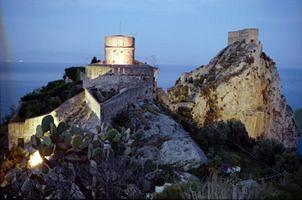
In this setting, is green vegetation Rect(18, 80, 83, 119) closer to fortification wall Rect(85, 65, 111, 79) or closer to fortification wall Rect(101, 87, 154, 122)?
fortification wall Rect(85, 65, 111, 79)

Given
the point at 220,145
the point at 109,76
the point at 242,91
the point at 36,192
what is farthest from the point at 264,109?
the point at 36,192

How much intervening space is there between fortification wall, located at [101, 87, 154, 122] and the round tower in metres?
3.02

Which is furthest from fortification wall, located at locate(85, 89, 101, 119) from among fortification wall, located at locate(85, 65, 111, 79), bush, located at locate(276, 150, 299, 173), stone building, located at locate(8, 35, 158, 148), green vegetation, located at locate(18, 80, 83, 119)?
bush, located at locate(276, 150, 299, 173)

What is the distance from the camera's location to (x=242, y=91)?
38281 millimetres

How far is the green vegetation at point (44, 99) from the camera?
74.2ft

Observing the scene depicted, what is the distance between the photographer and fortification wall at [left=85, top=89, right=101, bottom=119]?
19781 mm

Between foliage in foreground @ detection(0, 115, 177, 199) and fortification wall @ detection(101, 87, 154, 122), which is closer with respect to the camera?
foliage in foreground @ detection(0, 115, 177, 199)

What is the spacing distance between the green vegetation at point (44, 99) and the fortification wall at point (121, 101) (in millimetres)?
3890

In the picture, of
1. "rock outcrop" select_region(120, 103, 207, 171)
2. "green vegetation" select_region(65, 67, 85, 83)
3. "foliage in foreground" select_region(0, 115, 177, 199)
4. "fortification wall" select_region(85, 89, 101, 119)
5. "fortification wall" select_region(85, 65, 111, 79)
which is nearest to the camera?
"foliage in foreground" select_region(0, 115, 177, 199)

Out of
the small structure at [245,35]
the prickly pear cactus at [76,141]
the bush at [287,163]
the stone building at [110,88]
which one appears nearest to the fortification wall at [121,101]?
the stone building at [110,88]

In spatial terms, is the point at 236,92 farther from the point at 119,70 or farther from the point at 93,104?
the point at 93,104

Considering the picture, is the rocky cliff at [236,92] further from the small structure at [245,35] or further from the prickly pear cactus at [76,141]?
the prickly pear cactus at [76,141]

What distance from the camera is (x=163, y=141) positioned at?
19781 millimetres

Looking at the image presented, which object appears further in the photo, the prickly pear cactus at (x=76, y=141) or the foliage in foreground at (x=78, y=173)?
the prickly pear cactus at (x=76, y=141)
